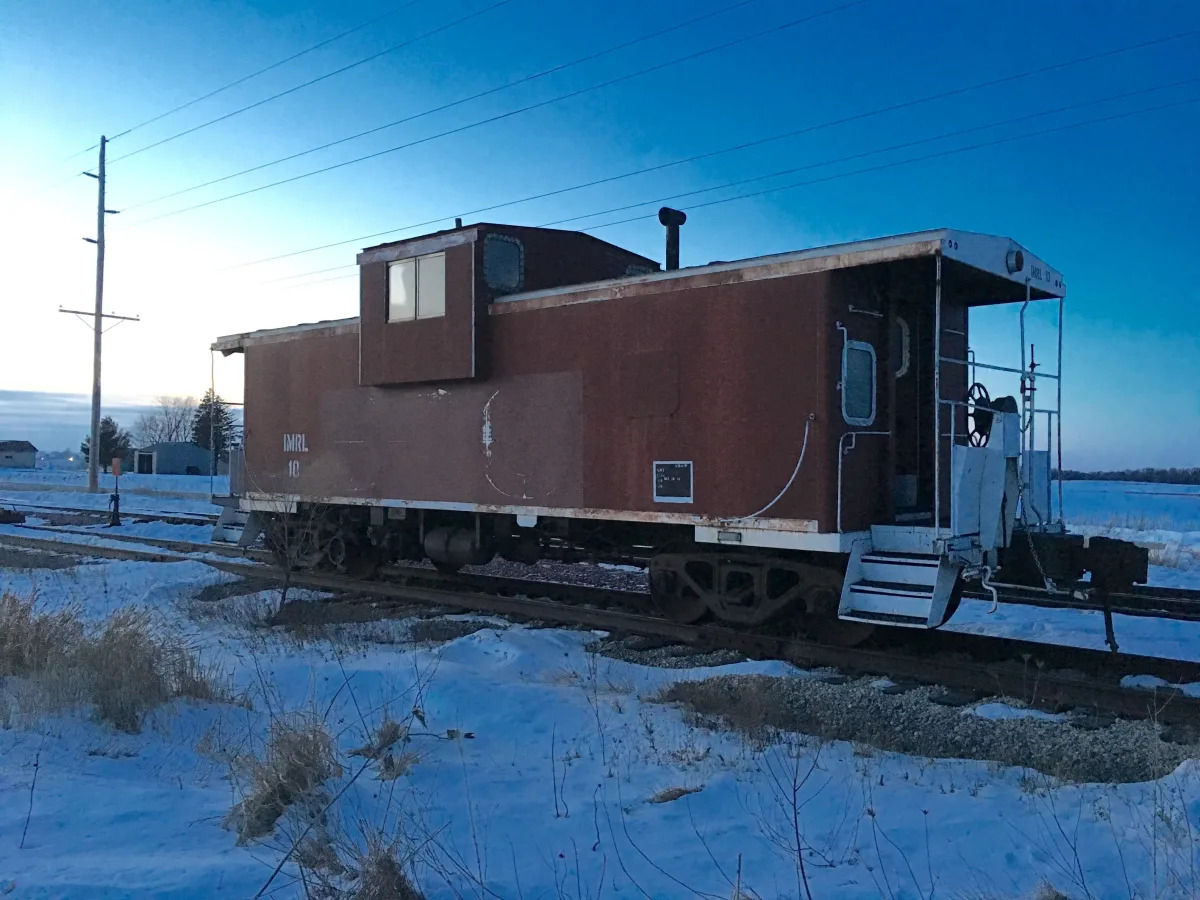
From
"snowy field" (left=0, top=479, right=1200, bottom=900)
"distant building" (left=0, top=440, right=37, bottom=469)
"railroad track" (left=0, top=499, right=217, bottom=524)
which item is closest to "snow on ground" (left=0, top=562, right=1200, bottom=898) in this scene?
"snowy field" (left=0, top=479, right=1200, bottom=900)

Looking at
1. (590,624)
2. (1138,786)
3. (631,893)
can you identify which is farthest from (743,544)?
(631,893)

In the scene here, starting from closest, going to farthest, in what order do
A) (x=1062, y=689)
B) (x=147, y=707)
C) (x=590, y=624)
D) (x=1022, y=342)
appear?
(x=147, y=707) < (x=1062, y=689) < (x=1022, y=342) < (x=590, y=624)

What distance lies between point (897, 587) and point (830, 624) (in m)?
1.09

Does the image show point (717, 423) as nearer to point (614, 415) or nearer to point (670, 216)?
point (614, 415)

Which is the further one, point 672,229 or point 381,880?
point 672,229

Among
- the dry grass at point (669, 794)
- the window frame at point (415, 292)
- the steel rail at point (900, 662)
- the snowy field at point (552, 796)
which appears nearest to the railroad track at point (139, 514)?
the window frame at point (415, 292)

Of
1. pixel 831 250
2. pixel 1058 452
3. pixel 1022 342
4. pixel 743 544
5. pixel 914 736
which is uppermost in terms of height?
pixel 831 250

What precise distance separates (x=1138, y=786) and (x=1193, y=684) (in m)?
2.71

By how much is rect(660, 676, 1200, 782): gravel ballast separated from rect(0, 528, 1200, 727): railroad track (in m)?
0.45

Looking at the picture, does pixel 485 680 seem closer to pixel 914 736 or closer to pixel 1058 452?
pixel 914 736

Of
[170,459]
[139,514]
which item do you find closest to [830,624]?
[139,514]

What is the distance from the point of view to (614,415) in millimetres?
9227

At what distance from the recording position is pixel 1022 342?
8250 millimetres

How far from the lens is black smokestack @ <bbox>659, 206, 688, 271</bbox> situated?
580 inches
